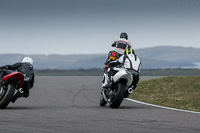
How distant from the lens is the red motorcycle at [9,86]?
1305 centimetres

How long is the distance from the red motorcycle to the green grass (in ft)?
15.1

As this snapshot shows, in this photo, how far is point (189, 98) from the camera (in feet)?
60.8

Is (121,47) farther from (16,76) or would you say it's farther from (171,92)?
(171,92)

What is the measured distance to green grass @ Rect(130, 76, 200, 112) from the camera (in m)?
17.3


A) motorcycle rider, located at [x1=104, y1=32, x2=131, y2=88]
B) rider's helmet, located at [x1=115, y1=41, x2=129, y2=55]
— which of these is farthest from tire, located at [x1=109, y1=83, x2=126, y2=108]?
rider's helmet, located at [x1=115, y1=41, x2=129, y2=55]

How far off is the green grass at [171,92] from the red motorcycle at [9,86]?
15.1 ft

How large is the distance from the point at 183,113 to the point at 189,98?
5871 millimetres

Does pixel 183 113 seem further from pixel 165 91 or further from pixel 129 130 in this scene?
pixel 165 91

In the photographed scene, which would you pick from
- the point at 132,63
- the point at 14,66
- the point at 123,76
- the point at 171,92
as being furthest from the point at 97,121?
the point at 171,92

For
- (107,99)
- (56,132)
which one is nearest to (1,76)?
(107,99)

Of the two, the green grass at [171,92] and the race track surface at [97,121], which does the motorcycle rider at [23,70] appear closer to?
the race track surface at [97,121]

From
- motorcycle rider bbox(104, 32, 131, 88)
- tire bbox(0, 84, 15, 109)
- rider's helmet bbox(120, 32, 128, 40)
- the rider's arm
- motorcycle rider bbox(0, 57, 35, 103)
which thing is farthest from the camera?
rider's helmet bbox(120, 32, 128, 40)

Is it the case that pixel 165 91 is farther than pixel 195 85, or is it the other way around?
pixel 195 85

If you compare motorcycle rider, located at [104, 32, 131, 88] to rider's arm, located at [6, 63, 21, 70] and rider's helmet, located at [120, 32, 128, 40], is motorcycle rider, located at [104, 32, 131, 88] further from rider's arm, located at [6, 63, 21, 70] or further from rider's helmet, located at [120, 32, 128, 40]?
rider's arm, located at [6, 63, 21, 70]
